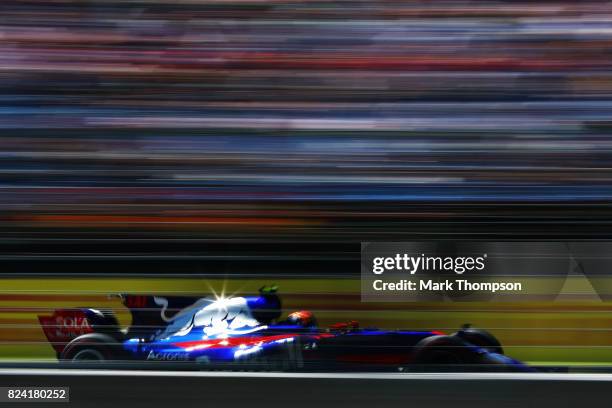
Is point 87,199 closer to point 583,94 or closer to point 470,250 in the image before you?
point 470,250

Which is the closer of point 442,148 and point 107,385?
point 442,148

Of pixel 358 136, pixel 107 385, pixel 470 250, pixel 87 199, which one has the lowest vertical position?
pixel 107 385

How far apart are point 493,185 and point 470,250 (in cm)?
21

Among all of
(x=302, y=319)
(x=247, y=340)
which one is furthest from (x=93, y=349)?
(x=302, y=319)

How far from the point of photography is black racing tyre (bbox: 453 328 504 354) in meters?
2.03

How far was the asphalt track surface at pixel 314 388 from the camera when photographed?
2082 mm

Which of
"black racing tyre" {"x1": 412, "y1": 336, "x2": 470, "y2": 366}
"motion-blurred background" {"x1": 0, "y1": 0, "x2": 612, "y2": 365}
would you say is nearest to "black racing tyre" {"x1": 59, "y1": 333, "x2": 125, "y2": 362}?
"motion-blurred background" {"x1": 0, "y1": 0, "x2": 612, "y2": 365}

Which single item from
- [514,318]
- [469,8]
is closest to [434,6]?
[469,8]

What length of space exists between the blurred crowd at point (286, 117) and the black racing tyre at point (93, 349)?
0.36 metres

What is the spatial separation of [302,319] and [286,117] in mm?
613

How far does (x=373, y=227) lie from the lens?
204cm

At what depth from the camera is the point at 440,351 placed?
6.85 ft

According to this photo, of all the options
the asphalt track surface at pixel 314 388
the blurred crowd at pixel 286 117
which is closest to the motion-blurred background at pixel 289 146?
the blurred crowd at pixel 286 117

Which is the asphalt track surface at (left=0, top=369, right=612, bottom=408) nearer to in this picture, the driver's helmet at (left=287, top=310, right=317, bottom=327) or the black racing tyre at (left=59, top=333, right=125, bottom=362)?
the black racing tyre at (left=59, top=333, right=125, bottom=362)
